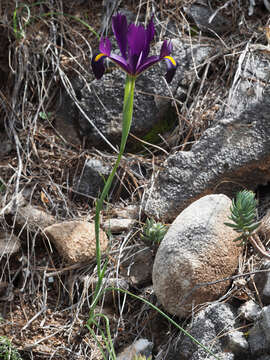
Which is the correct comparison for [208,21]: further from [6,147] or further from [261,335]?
[261,335]

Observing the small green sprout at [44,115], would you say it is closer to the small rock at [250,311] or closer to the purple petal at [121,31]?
the purple petal at [121,31]

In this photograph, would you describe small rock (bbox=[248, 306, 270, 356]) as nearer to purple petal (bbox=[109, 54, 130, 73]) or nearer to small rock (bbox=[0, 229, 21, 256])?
purple petal (bbox=[109, 54, 130, 73])

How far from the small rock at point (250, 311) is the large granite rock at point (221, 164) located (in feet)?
2.21

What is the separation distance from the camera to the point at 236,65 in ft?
9.20

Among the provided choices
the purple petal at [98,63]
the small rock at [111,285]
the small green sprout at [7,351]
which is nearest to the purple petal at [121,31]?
the purple petal at [98,63]

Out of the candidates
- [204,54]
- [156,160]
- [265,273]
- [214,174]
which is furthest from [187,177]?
[204,54]

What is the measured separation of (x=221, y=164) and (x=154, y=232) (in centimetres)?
49

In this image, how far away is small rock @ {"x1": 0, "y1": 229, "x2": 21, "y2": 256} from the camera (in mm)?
2432

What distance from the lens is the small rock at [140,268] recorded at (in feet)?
7.35

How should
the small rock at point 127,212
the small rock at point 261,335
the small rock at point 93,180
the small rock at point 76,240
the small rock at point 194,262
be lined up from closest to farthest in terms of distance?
1. the small rock at point 261,335
2. the small rock at point 194,262
3. the small rock at point 76,240
4. the small rock at point 127,212
5. the small rock at point 93,180

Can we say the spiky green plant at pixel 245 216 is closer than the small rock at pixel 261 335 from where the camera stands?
No

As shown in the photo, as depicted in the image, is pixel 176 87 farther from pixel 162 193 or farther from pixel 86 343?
pixel 86 343

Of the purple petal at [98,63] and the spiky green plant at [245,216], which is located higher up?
the purple petal at [98,63]

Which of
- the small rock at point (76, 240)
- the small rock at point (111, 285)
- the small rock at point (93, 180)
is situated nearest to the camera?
the small rock at point (111, 285)
